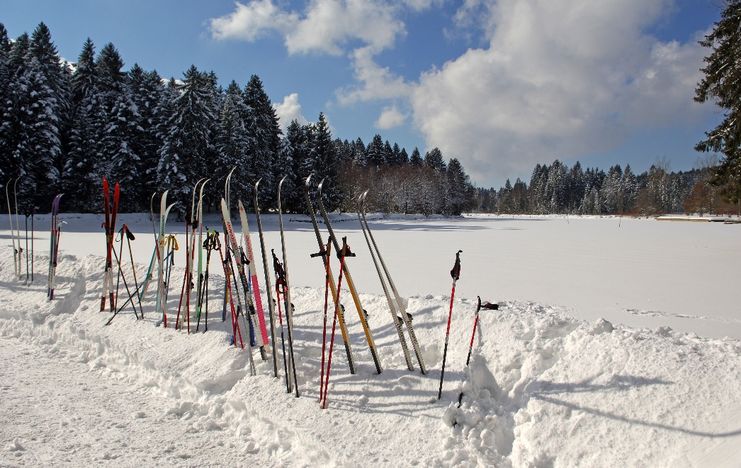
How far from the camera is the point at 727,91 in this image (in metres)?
11.7

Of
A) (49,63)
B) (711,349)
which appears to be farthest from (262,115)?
(711,349)

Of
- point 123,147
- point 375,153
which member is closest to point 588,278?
point 123,147

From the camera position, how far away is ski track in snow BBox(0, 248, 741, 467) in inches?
101

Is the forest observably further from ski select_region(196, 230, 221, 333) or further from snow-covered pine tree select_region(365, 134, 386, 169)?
snow-covered pine tree select_region(365, 134, 386, 169)

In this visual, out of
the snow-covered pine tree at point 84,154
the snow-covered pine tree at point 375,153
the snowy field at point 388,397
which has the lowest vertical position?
the snowy field at point 388,397

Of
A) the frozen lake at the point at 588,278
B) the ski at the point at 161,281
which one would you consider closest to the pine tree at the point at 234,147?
the frozen lake at the point at 588,278

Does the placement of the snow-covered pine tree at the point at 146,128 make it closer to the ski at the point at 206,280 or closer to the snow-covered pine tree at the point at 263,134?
the snow-covered pine tree at the point at 263,134

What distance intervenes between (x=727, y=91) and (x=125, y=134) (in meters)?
32.0

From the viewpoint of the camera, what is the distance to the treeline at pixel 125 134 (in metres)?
26.3

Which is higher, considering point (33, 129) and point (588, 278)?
point (33, 129)

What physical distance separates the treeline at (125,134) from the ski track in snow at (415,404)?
24.2 meters

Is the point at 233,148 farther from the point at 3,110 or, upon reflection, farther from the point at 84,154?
the point at 3,110

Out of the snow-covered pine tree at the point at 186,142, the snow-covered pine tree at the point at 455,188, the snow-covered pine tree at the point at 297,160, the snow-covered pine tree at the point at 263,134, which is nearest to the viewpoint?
the snow-covered pine tree at the point at 186,142

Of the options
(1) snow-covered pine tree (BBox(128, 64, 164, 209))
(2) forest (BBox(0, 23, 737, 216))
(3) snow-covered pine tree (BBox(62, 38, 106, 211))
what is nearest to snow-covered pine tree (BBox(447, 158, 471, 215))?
(2) forest (BBox(0, 23, 737, 216))
